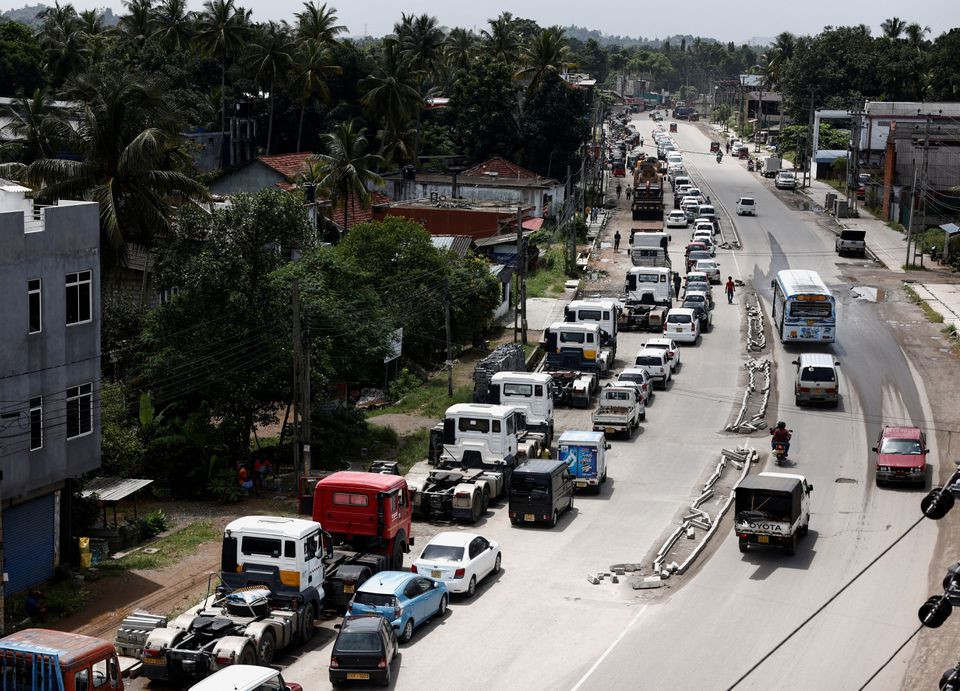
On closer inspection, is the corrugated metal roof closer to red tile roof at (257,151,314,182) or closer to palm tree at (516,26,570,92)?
red tile roof at (257,151,314,182)

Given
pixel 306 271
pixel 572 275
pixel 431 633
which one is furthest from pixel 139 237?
pixel 572 275

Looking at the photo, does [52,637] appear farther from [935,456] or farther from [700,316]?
[700,316]

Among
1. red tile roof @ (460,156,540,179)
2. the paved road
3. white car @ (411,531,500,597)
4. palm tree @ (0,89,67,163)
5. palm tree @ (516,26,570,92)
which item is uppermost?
palm tree @ (516,26,570,92)

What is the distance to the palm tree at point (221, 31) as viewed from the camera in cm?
10450

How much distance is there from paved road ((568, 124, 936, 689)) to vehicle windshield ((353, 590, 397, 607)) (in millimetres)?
4077

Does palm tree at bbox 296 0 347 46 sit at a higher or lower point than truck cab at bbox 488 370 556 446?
higher

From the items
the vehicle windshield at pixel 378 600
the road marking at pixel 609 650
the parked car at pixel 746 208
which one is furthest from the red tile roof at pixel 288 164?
the vehicle windshield at pixel 378 600

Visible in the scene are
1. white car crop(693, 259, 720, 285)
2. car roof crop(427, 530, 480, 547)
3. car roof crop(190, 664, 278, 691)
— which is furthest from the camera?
white car crop(693, 259, 720, 285)

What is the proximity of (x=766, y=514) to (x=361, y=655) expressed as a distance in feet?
43.3

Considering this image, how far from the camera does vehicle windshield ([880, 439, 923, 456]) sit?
41.3 metres

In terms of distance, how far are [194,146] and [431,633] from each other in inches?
1397

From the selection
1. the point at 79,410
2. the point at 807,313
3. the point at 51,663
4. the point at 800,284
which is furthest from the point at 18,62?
the point at 51,663

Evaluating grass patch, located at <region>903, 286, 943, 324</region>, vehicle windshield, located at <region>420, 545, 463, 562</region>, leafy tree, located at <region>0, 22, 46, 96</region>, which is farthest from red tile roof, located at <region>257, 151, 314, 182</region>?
vehicle windshield, located at <region>420, 545, 463, 562</region>

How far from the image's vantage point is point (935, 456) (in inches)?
1780
